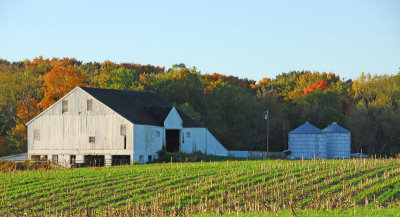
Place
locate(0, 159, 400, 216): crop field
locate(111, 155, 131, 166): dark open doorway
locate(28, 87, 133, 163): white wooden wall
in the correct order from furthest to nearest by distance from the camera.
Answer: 1. locate(28, 87, 133, 163): white wooden wall
2. locate(111, 155, 131, 166): dark open doorway
3. locate(0, 159, 400, 216): crop field

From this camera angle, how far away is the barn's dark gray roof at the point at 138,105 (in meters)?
62.0

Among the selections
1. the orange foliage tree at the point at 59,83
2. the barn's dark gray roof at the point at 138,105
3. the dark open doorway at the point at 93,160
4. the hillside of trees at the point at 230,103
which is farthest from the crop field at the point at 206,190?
the hillside of trees at the point at 230,103

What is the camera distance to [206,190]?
121 feet

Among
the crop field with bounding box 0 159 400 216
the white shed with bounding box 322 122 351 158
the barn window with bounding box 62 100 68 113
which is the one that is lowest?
the crop field with bounding box 0 159 400 216

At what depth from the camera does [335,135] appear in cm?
8356

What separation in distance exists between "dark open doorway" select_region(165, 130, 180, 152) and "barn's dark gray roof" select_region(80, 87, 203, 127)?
62.5 inches

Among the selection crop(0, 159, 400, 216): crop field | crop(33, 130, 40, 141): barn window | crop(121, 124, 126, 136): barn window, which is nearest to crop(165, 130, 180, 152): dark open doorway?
crop(121, 124, 126, 136): barn window

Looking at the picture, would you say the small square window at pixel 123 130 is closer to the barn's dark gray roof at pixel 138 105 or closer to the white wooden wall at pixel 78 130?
the white wooden wall at pixel 78 130

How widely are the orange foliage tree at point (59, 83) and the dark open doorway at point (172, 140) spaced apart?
14.8 meters

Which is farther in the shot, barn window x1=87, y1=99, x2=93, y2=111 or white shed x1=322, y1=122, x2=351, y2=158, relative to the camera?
white shed x1=322, y1=122, x2=351, y2=158

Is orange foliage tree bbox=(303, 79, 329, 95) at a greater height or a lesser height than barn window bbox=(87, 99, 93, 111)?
greater

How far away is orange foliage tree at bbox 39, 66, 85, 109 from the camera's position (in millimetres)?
75812

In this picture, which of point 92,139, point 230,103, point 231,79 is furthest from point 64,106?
point 231,79

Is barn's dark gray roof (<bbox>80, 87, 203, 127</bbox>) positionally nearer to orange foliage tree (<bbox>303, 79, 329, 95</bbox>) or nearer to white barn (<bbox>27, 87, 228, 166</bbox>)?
white barn (<bbox>27, 87, 228, 166</bbox>)
